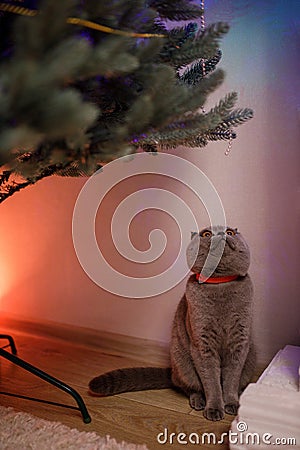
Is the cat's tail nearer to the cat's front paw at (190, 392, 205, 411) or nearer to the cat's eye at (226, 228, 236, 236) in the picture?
the cat's front paw at (190, 392, 205, 411)

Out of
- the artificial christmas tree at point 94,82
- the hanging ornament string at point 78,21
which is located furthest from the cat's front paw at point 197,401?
the hanging ornament string at point 78,21

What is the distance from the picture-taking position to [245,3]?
4.02 feet

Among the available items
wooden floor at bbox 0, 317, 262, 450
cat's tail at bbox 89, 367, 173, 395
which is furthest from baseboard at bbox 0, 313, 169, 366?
cat's tail at bbox 89, 367, 173, 395

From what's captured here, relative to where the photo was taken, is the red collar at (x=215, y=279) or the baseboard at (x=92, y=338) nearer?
the red collar at (x=215, y=279)

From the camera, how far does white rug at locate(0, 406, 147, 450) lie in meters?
0.90

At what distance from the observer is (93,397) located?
1.17 m

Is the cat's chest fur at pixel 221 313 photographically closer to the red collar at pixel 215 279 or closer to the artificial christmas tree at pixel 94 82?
the red collar at pixel 215 279

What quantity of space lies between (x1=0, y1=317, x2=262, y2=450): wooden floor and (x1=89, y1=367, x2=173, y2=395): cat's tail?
19 mm

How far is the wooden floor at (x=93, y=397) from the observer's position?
1.01m

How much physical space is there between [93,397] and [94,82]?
2.66ft

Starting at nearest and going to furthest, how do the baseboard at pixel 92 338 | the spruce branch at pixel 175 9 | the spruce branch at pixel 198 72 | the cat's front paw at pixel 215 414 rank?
1. the spruce branch at pixel 175 9
2. the spruce branch at pixel 198 72
3. the cat's front paw at pixel 215 414
4. the baseboard at pixel 92 338

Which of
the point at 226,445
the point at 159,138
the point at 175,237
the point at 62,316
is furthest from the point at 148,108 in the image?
the point at 62,316

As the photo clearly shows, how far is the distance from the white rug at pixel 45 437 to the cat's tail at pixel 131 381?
191mm

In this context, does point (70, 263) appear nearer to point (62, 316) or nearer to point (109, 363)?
point (62, 316)
